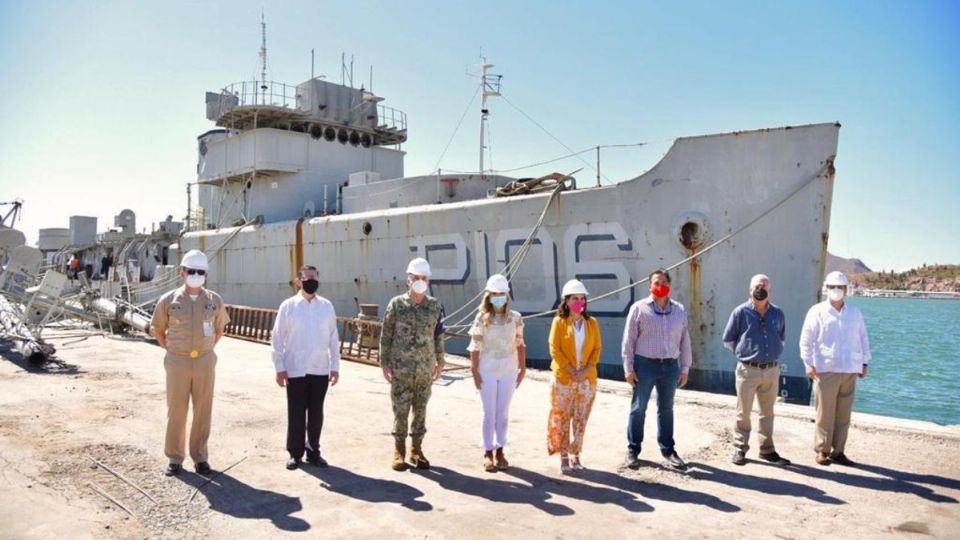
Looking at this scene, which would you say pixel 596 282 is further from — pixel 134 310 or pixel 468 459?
pixel 134 310

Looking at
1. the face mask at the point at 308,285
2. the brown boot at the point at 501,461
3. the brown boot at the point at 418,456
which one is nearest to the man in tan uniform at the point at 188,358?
the face mask at the point at 308,285

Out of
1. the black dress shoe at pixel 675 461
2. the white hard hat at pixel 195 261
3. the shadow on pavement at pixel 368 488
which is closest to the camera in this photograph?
the shadow on pavement at pixel 368 488

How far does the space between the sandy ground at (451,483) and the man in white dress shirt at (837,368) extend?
260 mm

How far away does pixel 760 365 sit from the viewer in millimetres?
5629

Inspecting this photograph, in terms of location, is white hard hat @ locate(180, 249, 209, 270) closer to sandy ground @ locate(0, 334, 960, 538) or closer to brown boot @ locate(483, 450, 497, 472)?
sandy ground @ locate(0, 334, 960, 538)

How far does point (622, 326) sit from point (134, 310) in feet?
34.6

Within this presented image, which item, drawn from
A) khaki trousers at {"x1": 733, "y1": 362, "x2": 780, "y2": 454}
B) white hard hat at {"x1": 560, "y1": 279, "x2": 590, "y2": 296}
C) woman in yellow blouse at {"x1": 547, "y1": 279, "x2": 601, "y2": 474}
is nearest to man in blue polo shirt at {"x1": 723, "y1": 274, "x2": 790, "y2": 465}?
khaki trousers at {"x1": 733, "y1": 362, "x2": 780, "y2": 454}

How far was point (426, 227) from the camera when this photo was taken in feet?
44.2

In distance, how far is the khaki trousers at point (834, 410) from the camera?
562 cm

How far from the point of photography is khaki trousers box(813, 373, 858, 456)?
562 centimetres

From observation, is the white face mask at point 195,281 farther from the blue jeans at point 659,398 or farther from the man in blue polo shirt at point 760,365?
the man in blue polo shirt at point 760,365

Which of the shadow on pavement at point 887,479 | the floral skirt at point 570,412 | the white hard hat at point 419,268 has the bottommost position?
the shadow on pavement at point 887,479

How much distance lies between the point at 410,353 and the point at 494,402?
0.77m

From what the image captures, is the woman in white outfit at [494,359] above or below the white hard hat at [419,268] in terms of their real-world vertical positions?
below
